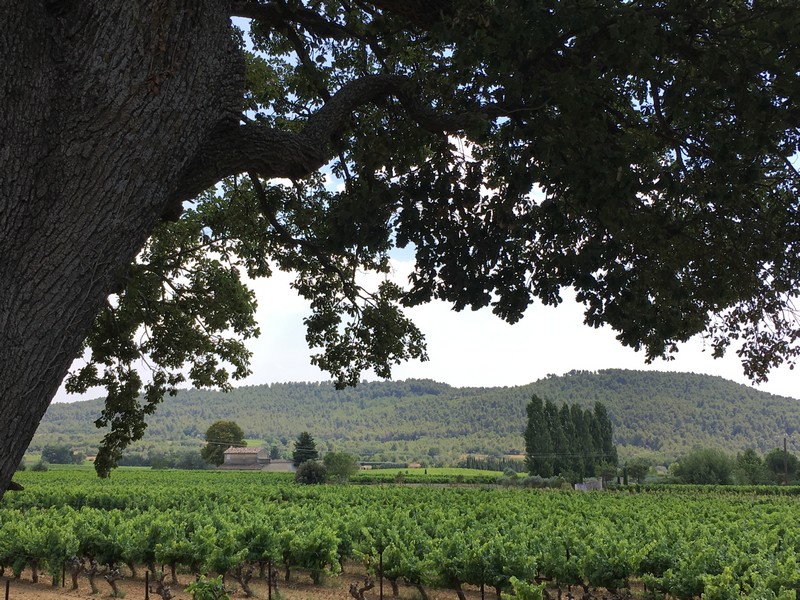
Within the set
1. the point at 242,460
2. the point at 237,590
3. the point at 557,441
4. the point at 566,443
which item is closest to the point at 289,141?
the point at 237,590

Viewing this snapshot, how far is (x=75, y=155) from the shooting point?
357cm

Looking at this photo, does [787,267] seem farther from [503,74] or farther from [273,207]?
[273,207]

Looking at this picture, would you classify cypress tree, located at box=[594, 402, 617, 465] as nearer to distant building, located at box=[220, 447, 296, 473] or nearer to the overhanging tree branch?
distant building, located at box=[220, 447, 296, 473]

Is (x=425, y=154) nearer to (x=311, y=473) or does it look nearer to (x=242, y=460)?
(x=311, y=473)

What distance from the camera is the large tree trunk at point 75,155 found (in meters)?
3.31

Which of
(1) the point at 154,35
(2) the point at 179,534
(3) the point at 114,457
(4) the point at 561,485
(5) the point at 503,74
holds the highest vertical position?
(5) the point at 503,74

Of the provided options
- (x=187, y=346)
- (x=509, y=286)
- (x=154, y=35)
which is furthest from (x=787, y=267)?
(x=187, y=346)

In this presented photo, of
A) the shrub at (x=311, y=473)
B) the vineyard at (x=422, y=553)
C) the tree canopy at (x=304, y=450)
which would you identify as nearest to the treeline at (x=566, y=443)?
the tree canopy at (x=304, y=450)

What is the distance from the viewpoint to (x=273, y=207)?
9.48 m

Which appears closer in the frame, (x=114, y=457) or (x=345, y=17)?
(x=345, y=17)

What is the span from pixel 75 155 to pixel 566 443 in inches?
3459

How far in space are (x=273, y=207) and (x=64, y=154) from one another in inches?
234

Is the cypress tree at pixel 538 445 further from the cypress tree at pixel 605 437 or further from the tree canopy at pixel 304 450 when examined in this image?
the tree canopy at pixel 304 450

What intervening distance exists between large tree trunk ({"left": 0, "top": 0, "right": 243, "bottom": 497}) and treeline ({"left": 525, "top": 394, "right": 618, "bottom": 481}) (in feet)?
261
